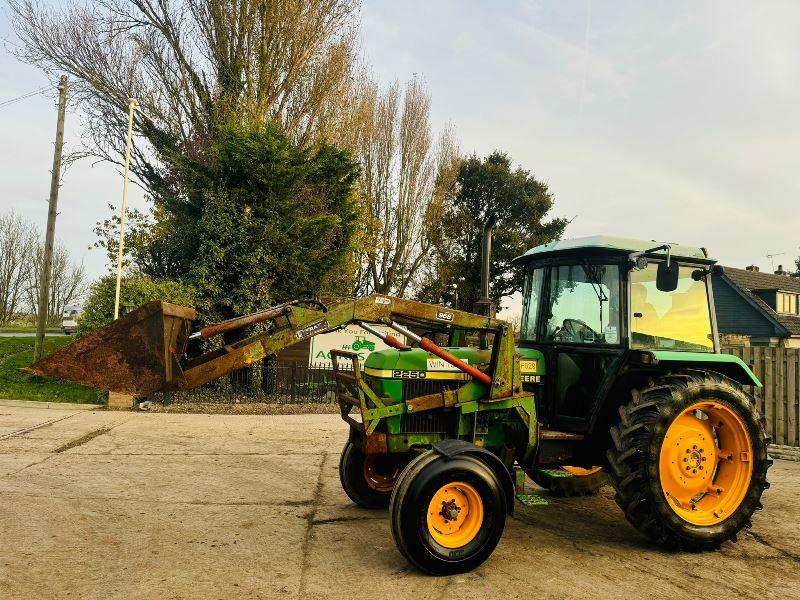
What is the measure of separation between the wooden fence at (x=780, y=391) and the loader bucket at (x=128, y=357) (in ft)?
28.0

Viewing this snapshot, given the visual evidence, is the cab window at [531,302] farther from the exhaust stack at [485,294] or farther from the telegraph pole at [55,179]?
the telegraph pole at [55,179]

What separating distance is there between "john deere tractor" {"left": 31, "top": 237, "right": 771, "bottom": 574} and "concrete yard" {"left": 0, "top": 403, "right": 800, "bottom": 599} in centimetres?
30

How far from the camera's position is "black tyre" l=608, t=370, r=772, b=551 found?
4168 mm

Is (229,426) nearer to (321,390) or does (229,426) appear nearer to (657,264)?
(321,390)

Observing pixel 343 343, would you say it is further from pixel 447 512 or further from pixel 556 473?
pixel 447 512

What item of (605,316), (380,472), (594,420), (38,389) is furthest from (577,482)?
(38,389)

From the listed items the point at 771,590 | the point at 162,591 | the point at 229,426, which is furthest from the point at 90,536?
the point at 229,426

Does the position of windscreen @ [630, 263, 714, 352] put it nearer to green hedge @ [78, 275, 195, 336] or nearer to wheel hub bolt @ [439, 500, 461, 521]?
wheel hub bolt @ [439, 500, 461, 521]

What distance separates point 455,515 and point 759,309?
100ft

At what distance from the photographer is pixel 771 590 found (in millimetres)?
3652

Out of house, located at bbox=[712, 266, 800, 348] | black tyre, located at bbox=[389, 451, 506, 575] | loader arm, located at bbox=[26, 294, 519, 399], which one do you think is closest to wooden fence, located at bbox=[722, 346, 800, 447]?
loader arm, located at bbox=[26, 294, 519, 399]

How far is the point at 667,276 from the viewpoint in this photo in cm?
449

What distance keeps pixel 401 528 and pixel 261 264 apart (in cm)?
1015

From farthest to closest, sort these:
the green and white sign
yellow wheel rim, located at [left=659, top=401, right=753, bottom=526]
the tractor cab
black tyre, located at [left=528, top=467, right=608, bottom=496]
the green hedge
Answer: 1. the green and white sign
2. the green hedge
3. black tyre, located at [left=528, top=467, right=608, bottom=496]
4. the tractor cab
5. yellow wheel rim, located at [left=659, top=401, right=753, bottom=526]
